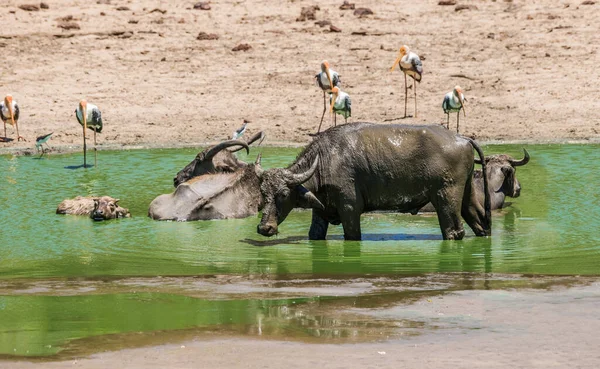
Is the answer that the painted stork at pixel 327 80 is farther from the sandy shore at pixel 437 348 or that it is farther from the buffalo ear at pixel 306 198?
the sandy shore at pixel 437 348

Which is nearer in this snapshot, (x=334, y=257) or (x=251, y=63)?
(x=334, y=257)

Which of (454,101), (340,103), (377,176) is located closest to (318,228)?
(377,176)

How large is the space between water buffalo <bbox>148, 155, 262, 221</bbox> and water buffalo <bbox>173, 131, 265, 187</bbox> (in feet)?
2.88

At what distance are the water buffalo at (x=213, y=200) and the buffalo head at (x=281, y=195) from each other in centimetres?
211

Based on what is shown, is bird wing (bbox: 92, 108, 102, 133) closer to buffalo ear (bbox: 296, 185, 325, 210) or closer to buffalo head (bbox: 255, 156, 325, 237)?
buffalo head (bbox: 255, 156, 325, 237)

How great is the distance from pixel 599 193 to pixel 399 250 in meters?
4.79

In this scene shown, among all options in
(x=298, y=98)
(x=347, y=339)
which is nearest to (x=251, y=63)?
(x=298, y=98)

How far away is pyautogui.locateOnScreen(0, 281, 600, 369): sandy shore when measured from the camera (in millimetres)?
8219

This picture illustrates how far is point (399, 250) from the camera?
13336 millimetres

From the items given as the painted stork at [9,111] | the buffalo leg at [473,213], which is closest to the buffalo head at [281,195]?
the buffalo leg at [473,213]

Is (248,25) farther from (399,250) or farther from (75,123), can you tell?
(399,250)

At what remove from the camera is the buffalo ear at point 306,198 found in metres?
13.4

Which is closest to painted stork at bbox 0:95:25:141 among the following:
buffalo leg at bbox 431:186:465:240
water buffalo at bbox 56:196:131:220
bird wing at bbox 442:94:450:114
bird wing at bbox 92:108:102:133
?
bird wing at bbox 92:108:102:133

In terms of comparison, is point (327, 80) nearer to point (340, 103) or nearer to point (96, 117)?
point (340, 103)
